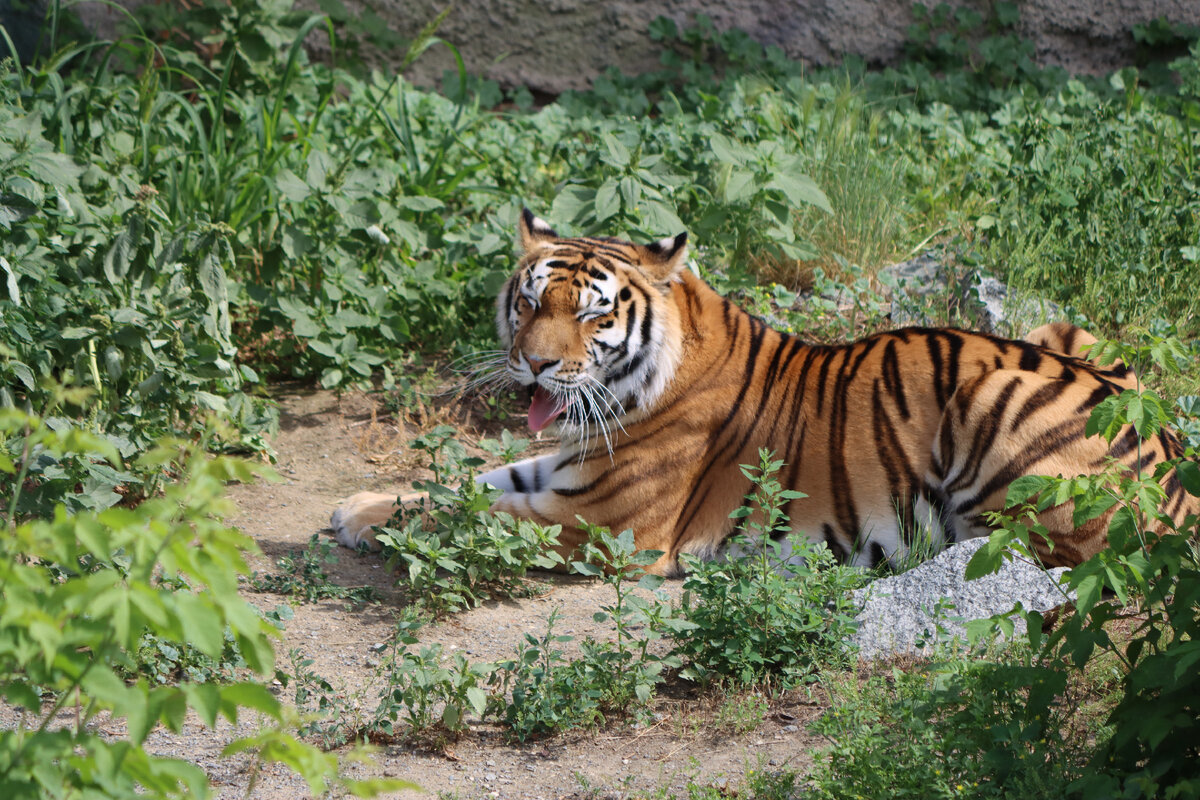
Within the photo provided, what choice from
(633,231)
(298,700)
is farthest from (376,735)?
(633,231)

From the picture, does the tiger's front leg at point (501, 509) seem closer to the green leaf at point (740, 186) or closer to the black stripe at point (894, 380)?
the black stripe at point (894, 380)

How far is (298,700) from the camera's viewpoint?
2.54m

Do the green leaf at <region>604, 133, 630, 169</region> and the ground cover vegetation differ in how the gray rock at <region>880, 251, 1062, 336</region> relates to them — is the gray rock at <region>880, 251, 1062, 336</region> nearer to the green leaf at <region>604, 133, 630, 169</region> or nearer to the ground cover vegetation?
the ground cover vegetation

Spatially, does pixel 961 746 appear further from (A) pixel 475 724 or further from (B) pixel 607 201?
(B) pixel 607 201

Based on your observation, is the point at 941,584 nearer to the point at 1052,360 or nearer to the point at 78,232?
the point at 1052,360

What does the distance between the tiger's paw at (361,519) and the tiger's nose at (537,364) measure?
65 centimetres

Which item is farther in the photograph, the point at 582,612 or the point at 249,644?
the point at 582,612

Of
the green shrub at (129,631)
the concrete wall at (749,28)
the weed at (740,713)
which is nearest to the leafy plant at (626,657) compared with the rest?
the weed at (740,713)

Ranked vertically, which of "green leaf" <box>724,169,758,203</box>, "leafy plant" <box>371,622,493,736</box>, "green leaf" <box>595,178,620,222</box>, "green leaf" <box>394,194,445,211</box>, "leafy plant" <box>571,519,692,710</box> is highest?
"green leaf" <box>724,169,758,203</box>

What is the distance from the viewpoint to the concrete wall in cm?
754

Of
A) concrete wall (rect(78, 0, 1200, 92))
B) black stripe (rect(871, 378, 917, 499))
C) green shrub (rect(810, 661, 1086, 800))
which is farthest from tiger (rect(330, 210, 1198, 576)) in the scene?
concrete wall (rect(78, 0, 1200, 92))

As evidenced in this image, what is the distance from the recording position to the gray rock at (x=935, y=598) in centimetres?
297

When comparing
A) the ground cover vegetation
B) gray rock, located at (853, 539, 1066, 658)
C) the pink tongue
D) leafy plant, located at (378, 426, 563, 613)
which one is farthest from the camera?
the pink tongue

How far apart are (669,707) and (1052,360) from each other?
165 centimetres
